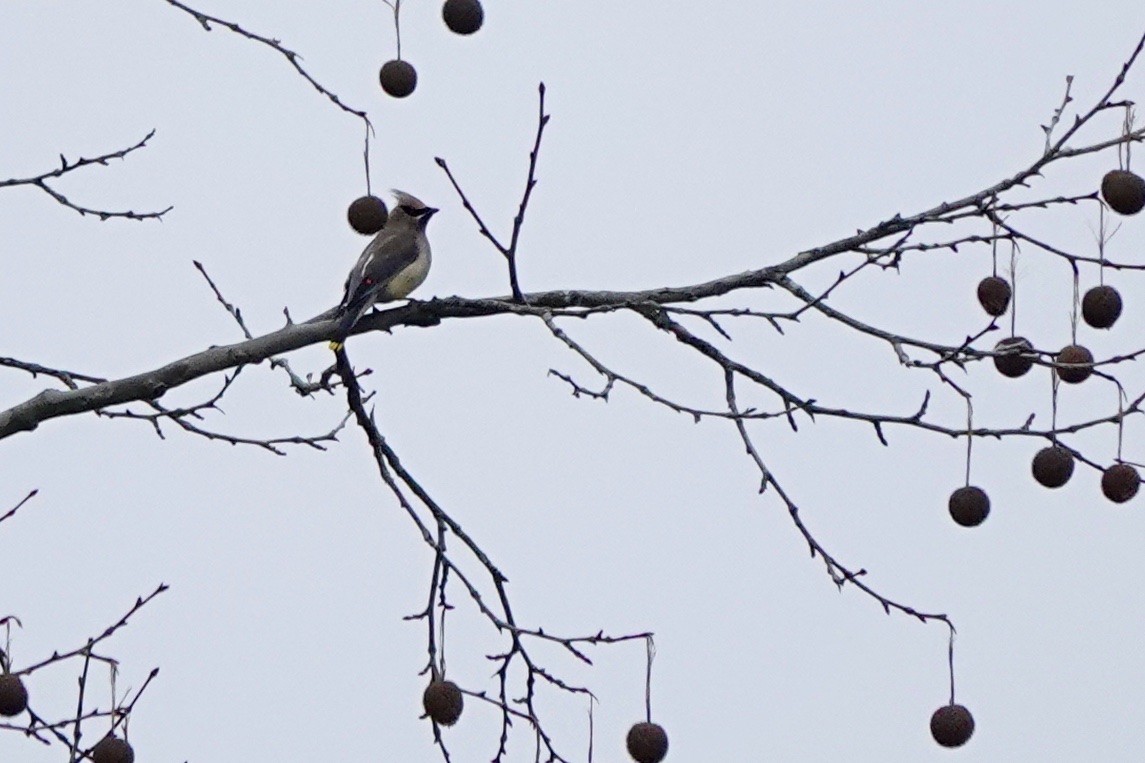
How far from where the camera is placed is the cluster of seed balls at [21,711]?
4199 millimetres

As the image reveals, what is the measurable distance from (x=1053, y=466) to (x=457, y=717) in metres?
1.33

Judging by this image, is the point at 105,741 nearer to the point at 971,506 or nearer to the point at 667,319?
the point at 667,319

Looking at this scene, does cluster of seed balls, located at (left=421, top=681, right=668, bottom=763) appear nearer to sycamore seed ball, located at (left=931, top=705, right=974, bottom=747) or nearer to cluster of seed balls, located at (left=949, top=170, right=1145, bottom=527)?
sycamore seed ball, located at (left=931, top=705, right=974, bottom=747)

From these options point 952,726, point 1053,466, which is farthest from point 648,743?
point 1053,466

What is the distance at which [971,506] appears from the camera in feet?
14.0

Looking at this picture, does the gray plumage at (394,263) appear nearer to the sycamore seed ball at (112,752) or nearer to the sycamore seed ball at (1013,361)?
the sycamore seed ball at (112,752)

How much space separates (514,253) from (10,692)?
140cm

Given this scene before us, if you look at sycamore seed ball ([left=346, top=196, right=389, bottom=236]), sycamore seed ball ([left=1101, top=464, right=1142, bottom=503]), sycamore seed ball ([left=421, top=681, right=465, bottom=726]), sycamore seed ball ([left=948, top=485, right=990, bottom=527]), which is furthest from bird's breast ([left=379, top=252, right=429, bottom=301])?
sycamore seed ball ([left=1101, top=464, right=1142, bottom=503])

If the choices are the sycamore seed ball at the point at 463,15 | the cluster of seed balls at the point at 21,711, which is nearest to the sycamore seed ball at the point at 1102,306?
the sycamore seed ball at the point at 463,15

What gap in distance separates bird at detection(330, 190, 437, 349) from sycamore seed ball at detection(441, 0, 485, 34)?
2.51 ft

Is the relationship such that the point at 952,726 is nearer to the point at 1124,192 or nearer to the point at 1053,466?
the point at 1053,466

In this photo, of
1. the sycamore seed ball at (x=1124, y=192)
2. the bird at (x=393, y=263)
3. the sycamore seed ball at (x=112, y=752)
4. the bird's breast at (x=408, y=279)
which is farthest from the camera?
the bird's breast at (x=408, y=279)

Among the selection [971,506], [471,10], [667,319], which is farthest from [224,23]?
[971,506]

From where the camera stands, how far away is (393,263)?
627cm
